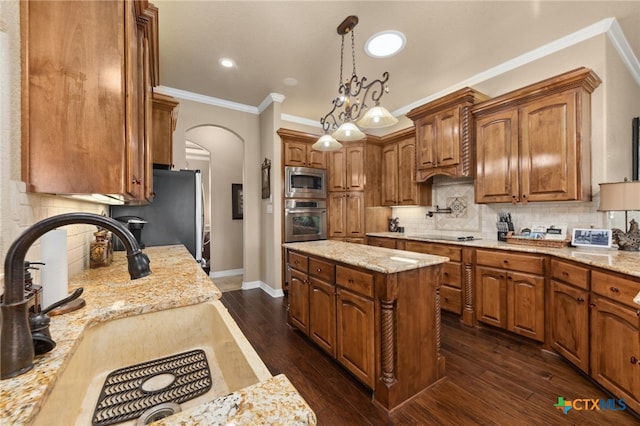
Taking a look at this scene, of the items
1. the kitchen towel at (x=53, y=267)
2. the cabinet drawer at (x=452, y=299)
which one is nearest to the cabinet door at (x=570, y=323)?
the cabinet drawer at (x=452, y=299)

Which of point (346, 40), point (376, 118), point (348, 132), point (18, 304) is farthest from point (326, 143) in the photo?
point (18, 304)

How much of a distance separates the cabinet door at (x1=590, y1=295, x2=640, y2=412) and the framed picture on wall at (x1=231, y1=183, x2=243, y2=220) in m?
5.12

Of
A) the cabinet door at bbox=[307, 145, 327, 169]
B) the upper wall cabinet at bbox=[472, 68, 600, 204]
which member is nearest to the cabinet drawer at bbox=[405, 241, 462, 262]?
the upper wall cabinet at bbox=[472, 68, 600, 204]

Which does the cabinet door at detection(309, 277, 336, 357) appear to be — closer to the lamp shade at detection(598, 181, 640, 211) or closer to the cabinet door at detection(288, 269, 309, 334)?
the cabinet door at detection(288, 269, 309, 334)

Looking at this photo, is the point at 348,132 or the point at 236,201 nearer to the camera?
the point at 348,132

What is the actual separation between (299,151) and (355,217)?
1.41 meters

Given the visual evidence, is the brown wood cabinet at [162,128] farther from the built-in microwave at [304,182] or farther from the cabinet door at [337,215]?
the cabinet door at [337,215]

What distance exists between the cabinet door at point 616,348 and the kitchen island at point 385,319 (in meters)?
0.99

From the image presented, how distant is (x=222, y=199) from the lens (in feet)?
17.3

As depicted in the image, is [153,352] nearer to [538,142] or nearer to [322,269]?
[322,269]

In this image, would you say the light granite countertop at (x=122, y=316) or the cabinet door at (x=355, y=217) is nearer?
the light granite countertop at (x=122, y=316)

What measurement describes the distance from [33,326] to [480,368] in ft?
8.56

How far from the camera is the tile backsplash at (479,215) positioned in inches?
98.7

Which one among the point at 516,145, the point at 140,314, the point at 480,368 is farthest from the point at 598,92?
the point at 140,314
